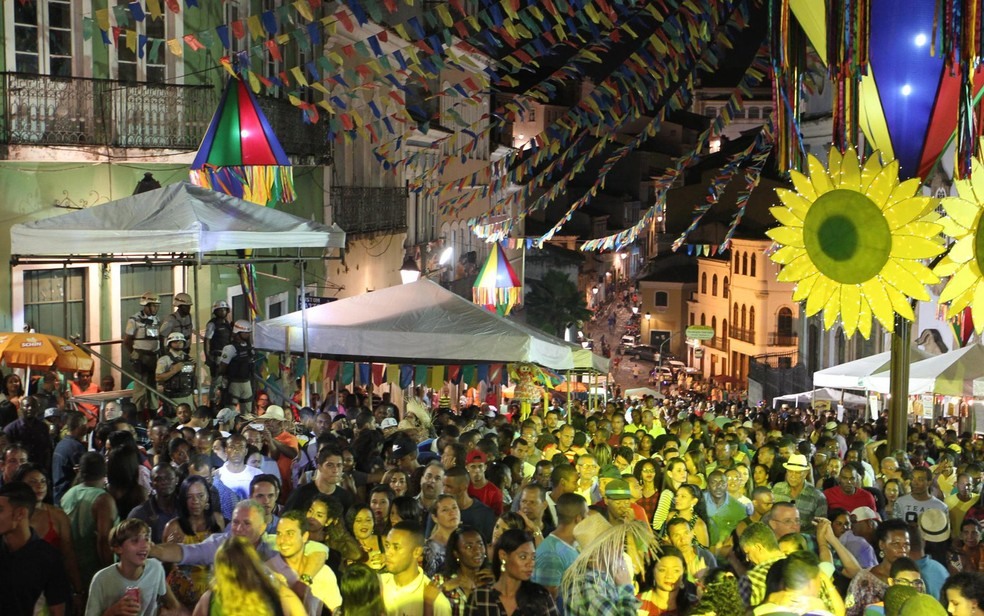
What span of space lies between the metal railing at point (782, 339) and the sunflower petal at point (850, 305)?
55.7m

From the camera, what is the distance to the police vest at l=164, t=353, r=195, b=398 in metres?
13.9

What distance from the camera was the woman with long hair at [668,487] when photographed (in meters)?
9.72

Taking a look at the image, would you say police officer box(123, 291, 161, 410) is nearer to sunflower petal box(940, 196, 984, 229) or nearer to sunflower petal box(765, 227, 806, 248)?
sunflower petal box(765, 227, 806, 248)

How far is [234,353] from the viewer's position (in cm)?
1477

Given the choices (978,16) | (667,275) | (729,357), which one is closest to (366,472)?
(978,16)

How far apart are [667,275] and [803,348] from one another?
20.7 metres

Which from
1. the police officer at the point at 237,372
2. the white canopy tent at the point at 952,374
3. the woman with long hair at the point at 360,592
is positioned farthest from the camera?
the white canopy tent at the point at 952,374

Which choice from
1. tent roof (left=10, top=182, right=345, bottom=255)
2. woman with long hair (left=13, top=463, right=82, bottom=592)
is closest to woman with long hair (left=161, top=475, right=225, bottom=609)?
woman with long hair (left=13, top=463, right=82, bottom=592)

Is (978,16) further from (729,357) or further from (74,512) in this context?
(729,357)

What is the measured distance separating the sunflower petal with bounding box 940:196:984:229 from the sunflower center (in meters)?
0.43

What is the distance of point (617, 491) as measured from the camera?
28.2ft

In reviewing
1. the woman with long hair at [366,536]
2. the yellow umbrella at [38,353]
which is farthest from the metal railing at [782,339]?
the woman with long hair at [366,536]

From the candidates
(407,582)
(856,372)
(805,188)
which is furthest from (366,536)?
(856,372)

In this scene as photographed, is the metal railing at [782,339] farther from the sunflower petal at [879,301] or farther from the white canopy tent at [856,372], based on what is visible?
the sunflower petal at [879,301]
